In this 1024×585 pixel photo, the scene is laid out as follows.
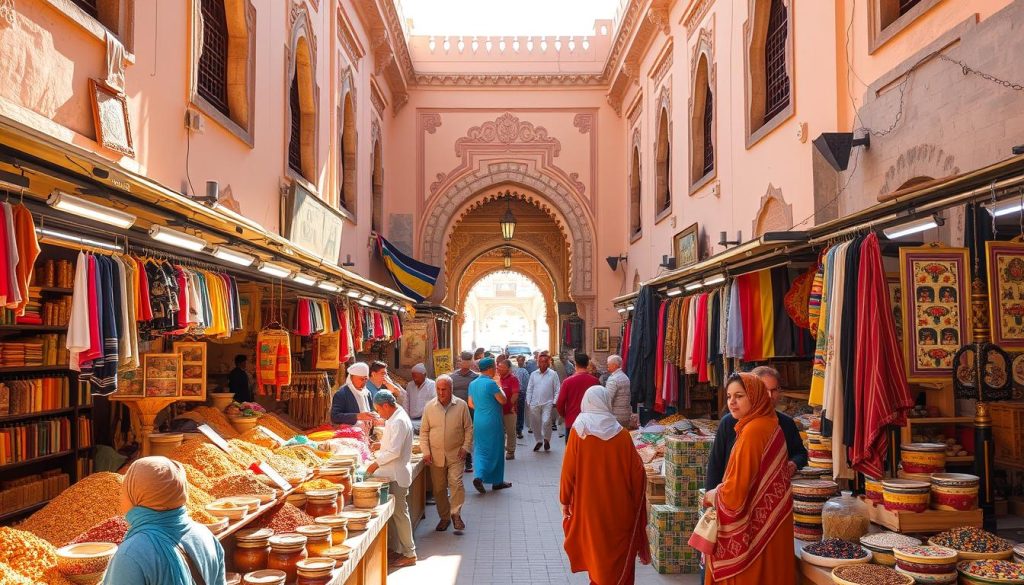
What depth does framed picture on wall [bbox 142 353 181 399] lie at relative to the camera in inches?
204

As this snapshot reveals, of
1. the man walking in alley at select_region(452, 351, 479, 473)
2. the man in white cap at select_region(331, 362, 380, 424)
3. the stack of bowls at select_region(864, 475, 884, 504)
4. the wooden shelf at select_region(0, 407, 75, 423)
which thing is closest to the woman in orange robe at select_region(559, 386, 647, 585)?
the stack of bowls at select_region(864, 475, 884, 504)

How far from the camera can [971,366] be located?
12.5 feet

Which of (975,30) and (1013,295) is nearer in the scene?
(1013,295)

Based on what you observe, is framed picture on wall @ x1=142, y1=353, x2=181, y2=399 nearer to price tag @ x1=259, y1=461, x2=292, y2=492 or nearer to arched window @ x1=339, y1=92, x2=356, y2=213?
price tag @ x1=259, y1=461, x2=292, y2=492

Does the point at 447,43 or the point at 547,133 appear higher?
the point at 447,43

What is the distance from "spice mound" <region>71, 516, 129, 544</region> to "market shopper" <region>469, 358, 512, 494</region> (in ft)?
18.0

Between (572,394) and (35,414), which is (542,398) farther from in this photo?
(35,414)

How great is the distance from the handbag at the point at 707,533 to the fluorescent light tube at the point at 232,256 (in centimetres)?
310

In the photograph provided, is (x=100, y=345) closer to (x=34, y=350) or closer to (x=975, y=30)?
(x=34, y=350)

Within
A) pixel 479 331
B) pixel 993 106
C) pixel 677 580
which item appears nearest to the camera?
pixel 993 106

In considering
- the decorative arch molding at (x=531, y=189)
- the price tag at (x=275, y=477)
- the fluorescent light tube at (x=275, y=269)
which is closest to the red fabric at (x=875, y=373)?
the price tag at (x=275, y=477)

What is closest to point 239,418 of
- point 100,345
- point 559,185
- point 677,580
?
point 100,345

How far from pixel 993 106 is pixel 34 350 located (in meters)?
6.76

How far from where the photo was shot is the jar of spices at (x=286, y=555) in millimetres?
3902
